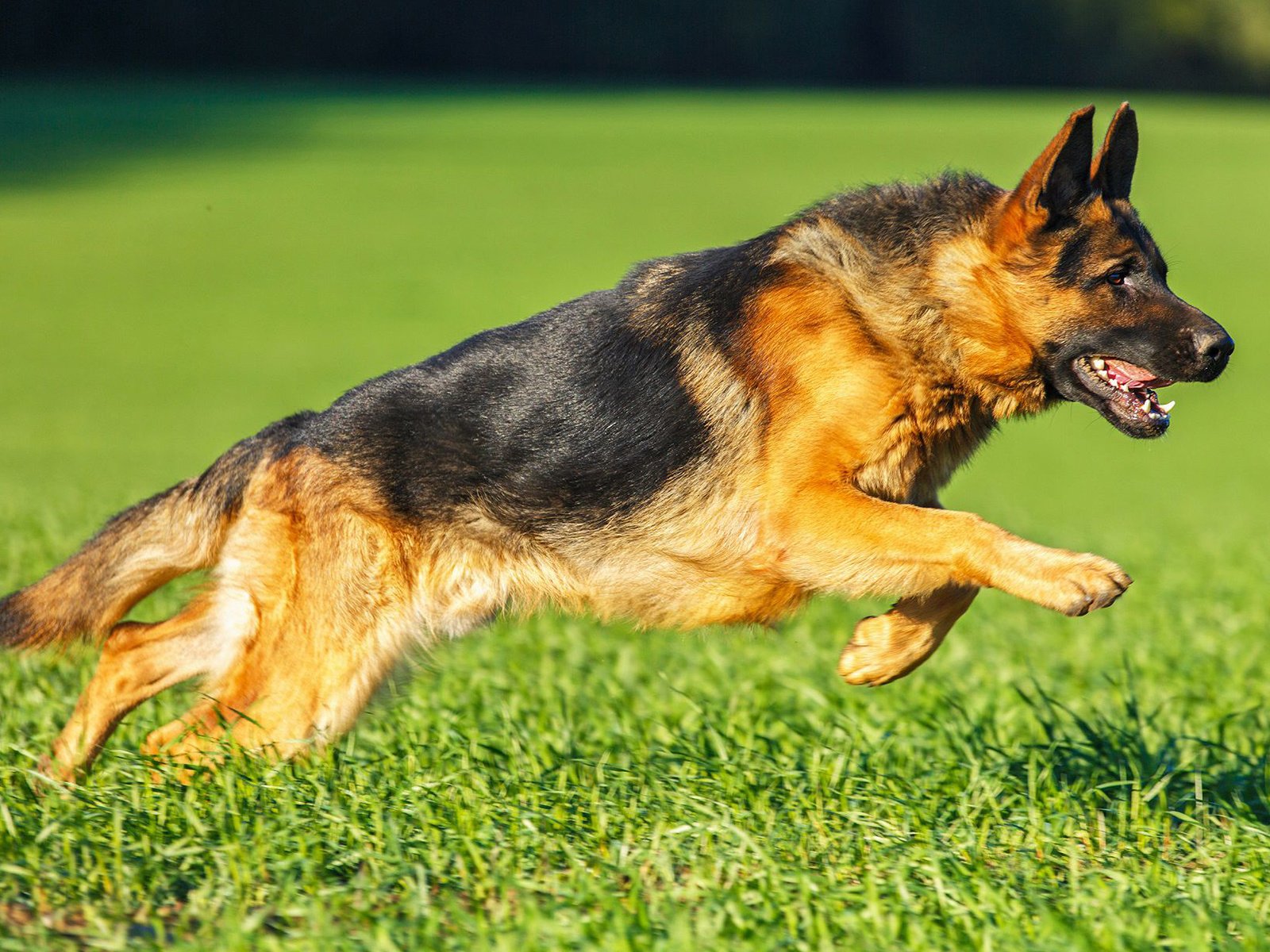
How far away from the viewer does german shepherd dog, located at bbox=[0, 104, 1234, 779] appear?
4.64m

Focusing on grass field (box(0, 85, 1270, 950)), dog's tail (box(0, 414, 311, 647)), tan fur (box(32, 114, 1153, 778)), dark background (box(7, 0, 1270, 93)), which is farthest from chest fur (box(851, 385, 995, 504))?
dark background (box(7, 0, 1270, 93))

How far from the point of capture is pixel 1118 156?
4777 mm

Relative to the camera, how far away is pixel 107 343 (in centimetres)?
2617

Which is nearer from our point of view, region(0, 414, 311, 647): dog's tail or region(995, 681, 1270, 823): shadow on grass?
region(995, 681, 1270, 823): shadow on grass

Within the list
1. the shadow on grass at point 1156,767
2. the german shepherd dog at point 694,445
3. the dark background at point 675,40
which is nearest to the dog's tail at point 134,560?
the german shepherd dog at point 694,445

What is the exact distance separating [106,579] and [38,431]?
1582 cm

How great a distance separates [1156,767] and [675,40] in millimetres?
47174

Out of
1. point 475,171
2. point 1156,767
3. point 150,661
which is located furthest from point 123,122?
point 1156,767

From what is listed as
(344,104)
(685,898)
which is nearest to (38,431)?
(685,898)

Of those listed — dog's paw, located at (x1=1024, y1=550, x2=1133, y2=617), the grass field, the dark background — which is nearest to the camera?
the grass field

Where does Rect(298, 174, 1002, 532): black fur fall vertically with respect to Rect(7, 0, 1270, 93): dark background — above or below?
above

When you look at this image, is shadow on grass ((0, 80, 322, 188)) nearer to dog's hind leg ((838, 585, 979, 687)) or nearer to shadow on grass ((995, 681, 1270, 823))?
dog's hind leg ((838, 585, 979, 687))

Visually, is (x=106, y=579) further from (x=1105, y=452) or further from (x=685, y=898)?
(x=1105, y=452)

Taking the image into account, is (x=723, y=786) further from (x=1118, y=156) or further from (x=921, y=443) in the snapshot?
(x=1118, y=156)
